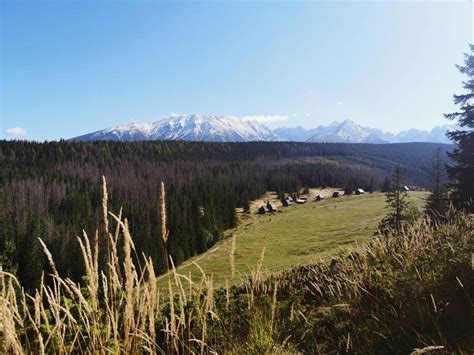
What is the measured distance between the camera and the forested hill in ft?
196

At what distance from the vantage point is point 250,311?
3.95m

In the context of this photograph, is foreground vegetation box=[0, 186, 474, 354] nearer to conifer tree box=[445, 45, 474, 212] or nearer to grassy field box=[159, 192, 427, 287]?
conifer tree box=[445, 45, 474, 212]

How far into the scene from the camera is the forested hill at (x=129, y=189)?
196 ft

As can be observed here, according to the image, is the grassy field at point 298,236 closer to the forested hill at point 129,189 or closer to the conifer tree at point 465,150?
the forested hill at point 129,189

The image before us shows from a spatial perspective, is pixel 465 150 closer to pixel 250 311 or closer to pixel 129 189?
pixel 250 311

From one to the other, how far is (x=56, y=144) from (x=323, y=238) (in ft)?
449

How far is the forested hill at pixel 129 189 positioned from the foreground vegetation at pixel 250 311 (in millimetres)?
22090

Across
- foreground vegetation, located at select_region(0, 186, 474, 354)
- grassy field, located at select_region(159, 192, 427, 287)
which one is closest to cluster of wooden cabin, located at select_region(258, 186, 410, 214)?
grassy field, located at select_region(159, 192, 427, 287)

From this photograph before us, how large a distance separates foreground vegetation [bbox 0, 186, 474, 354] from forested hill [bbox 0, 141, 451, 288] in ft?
72.5

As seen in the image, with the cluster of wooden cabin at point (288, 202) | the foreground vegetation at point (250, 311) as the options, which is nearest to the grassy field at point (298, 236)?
the cluster of wooden cabin at point (288, 202)

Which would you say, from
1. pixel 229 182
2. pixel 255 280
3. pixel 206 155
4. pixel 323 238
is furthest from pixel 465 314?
pixel 206 155

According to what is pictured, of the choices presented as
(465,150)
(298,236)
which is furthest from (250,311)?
(298,236)

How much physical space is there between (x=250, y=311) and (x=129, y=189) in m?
112

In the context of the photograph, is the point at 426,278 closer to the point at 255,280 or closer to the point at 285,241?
the point at 255,280
